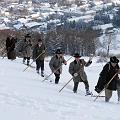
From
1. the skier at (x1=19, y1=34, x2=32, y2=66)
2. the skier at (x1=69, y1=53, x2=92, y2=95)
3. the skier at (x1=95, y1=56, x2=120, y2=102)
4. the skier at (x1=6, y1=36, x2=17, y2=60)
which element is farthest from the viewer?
the skier at (x1=6, y1=36, x2=17, y2=60)

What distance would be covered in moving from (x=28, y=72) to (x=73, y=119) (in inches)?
406

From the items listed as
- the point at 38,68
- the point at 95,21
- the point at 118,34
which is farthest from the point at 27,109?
the point at 95,21

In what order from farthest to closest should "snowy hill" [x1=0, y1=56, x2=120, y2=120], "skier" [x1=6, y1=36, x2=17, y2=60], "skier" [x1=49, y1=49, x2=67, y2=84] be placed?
1. "skier" [x1=6, y1=36, x2=17, y2=60]
2. "skier" [x1=49, y1=49, x2=67, y2=84]
3. "snowy hill" [x1=0, y1=56, x2=120, y2=120]

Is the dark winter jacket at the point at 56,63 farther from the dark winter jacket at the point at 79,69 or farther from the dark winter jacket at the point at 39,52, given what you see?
the dark winter jacket at the point at 79,69

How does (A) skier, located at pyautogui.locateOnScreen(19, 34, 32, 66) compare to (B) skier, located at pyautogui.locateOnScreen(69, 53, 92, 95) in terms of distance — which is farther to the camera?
(A) skier, located at pyautogui.locateOnScreen(19, 34, 32, 66)

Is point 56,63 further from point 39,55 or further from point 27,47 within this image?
point 27,47

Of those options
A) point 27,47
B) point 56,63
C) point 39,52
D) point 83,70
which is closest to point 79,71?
point 83,70

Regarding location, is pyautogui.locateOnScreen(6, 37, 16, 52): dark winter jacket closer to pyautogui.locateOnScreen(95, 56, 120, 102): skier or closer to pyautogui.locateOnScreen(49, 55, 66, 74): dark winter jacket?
pyautogui.locateOnScreen(49, 55, 66, 74): dark winter jacket

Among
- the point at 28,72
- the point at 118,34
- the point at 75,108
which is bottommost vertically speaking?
the point at 118,34

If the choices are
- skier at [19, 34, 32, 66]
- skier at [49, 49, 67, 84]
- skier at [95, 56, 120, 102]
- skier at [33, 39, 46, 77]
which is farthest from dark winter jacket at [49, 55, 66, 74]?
skier at [19, 34, 32, 66]

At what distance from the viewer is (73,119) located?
32.5ft

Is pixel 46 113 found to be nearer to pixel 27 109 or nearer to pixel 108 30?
pixel 27 109

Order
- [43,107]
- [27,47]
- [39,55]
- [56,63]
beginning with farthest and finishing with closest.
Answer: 1. [27,47]
2. [39,55]
3. [56,63]
4. [43,107]

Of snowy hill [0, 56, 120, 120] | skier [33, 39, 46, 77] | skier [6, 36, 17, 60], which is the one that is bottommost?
skier [6, 36, 17, 60]
